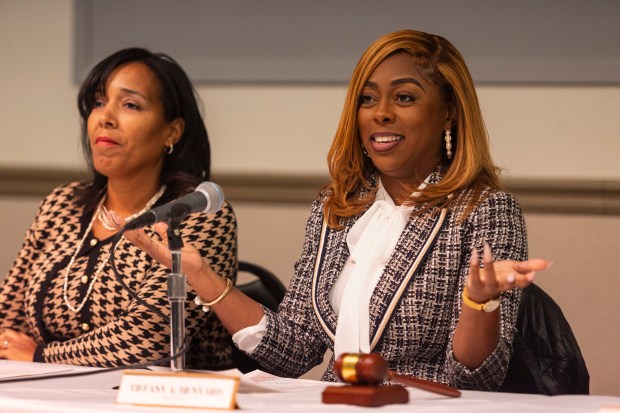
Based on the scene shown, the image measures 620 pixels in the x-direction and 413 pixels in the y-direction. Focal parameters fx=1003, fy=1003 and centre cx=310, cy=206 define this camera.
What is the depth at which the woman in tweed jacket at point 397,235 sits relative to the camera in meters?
2.20

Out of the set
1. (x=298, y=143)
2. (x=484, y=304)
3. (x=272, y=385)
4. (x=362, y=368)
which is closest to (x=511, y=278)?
(x=484, y=304)

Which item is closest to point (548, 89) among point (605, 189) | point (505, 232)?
point (605, 189)

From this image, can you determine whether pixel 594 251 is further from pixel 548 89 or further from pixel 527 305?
pixel 527 305

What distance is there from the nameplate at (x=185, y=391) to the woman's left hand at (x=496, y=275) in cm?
47

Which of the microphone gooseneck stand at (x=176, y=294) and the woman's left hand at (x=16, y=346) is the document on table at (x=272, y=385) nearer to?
the microphone gooseneck stand at (x=176, y=294)

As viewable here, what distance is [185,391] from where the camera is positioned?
158 cm

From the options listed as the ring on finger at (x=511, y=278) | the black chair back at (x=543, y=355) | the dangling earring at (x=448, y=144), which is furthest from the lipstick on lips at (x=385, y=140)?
the ring on finger at (x=511, y=278)

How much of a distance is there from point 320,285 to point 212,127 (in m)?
1.50

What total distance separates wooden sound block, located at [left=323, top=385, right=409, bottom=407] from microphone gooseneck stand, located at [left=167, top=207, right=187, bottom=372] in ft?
1.03

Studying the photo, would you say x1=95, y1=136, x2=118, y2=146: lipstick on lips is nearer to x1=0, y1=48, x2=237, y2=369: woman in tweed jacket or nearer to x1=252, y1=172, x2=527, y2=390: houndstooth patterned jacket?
x1=0, y1=48, x2=237, y2=369: woman in tweed jacket

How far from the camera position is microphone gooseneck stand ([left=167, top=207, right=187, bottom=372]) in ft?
5.81

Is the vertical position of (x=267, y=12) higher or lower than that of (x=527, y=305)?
higher

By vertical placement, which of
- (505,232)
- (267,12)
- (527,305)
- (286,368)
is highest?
(267,12)

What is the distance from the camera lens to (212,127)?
3.73 m
